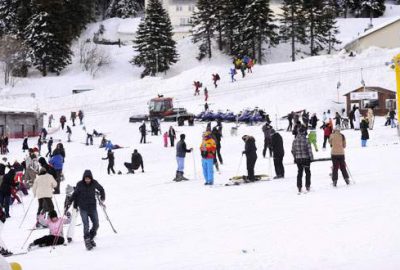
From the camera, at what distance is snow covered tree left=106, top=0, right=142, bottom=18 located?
98062mm

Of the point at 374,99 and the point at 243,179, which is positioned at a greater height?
the point at 374,99

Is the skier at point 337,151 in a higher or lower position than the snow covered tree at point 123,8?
lower

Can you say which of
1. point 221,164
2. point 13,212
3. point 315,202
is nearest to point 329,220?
point 315,202

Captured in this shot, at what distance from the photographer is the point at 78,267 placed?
827 centimetres

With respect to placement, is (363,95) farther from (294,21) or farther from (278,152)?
(294,21)

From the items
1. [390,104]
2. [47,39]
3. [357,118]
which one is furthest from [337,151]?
[47,39]

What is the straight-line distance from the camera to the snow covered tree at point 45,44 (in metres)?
67.8

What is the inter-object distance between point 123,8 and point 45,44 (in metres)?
32.8

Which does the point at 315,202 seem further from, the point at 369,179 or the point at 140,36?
the point at 140,36

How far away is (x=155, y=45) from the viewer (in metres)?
66.6

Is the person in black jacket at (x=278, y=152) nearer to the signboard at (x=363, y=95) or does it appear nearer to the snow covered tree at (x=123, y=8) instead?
the signboard at (x=363, y=95)

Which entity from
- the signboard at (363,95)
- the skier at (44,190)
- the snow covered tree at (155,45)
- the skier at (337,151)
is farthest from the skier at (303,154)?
the snow covered tree at (155,45)

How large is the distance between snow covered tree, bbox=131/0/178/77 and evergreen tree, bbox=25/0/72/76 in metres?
9.18

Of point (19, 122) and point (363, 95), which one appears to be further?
point (19, 122)
